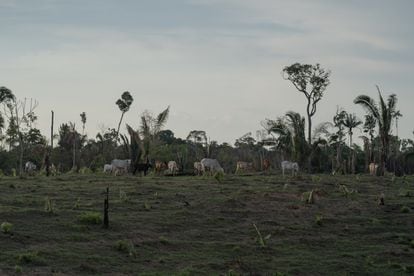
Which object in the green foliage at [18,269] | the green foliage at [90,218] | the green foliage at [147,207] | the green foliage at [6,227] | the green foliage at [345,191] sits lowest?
the green foliage at [18,269]

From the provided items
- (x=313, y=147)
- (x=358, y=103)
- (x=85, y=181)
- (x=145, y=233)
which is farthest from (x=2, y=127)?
(x=145, y=233)

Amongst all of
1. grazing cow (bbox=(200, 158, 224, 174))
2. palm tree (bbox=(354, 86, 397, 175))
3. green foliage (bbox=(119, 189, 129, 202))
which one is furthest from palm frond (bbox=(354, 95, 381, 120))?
green foliage (bbox=(119, 189, 129, 202))

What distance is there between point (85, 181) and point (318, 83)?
800 inches

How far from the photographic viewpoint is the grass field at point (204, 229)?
15320 mm

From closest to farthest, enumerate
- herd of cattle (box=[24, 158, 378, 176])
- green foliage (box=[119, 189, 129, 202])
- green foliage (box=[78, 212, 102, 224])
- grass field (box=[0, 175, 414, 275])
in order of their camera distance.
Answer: grass field (box=[0, 175, 414, 275]), green foliage (box=[78, 212, 102, 224]), green foliage (box=[119, 189, 129, 202]), herd of cattle (box=[24, 158, 378, 176])

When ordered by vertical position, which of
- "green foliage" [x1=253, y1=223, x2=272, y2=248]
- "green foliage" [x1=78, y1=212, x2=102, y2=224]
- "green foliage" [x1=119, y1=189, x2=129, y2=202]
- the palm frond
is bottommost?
"green foliage" [x1=253, y1=223, x2=272, y2=248]

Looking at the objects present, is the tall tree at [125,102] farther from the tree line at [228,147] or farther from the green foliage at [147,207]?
the green foliage at [147,207]

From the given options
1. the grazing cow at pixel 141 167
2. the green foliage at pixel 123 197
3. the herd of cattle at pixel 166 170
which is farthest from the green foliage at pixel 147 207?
the grazing cow at pixel 141 167

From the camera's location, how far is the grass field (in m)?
15.3

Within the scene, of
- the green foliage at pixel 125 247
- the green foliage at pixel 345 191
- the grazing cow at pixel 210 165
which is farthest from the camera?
the grazing cow at pixel 210 165

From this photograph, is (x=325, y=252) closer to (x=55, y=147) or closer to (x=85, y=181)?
(x=85, y=181)

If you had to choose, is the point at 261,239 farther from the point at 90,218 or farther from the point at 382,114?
the point at 382,114

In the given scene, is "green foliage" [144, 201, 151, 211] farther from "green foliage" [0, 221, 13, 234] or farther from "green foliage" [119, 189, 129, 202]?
"green foliage" [0, 221, 13, 234]

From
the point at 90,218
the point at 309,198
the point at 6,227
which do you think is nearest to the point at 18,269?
the point at 6,227
